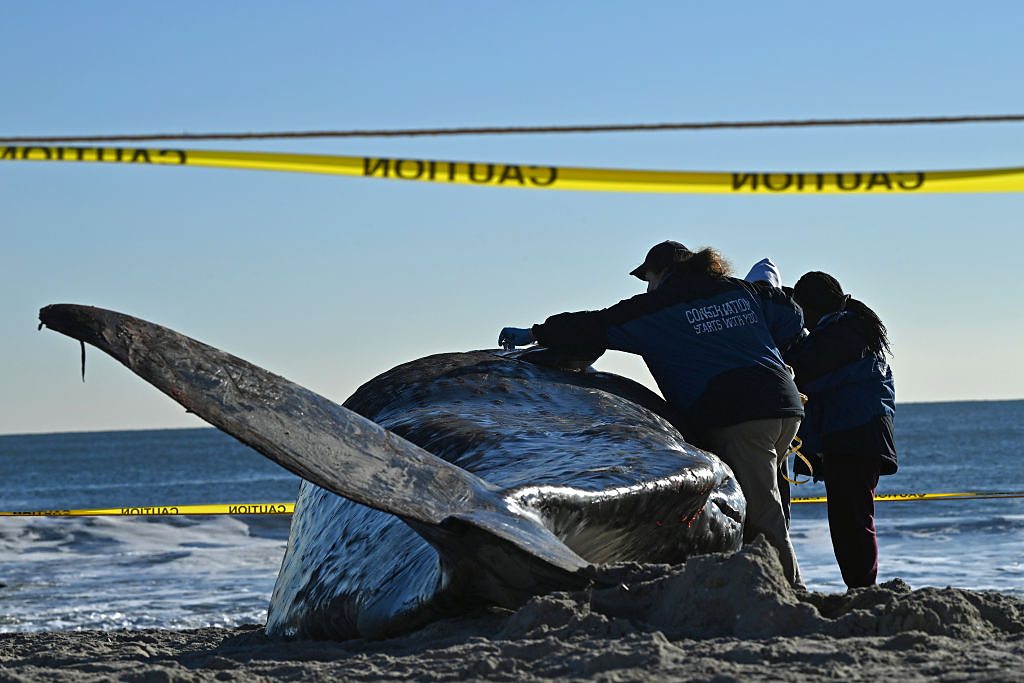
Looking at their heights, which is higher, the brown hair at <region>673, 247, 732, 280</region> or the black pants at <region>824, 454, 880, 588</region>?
the brown hair at <region>673, 247, 732, 280</region>

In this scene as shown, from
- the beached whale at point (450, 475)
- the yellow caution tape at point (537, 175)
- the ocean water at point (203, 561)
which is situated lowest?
the ocean water at point (203, 561)

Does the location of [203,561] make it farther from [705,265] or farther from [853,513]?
[705,265]

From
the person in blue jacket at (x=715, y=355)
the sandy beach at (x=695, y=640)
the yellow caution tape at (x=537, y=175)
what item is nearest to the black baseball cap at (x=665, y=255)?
the person in blue jacket at (x=715, y=355)

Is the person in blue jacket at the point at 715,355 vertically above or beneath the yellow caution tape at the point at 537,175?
beneath

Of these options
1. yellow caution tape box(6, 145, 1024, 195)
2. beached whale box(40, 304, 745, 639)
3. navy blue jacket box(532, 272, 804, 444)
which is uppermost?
yellow caution tape box(6, 145, 1024, 195)

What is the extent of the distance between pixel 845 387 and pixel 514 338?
5.28 ft

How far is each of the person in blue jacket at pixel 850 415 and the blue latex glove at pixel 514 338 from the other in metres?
1.27

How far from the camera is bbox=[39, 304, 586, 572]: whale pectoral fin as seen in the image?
3766 millimetres

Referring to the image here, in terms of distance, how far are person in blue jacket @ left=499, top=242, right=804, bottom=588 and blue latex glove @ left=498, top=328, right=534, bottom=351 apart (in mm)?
408

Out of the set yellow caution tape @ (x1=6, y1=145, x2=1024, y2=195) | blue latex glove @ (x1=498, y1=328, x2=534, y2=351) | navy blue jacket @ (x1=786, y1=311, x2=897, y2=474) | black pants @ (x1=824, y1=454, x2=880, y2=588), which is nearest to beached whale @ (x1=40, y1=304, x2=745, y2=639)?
blue latex glove @ (x1=498, y1=328, x2=534, y2=351)

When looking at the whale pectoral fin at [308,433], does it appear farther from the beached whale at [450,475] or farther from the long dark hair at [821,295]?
the long dark hair at [821,295]

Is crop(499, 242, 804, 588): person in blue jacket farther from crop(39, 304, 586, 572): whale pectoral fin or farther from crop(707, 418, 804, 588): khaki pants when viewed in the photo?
crop(39, 304, 586, 572): whale pectoral fin

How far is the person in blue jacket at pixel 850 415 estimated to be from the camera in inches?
247

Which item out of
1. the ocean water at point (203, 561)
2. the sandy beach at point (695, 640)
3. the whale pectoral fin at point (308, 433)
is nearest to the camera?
the sandy beach at point (695, 640)
